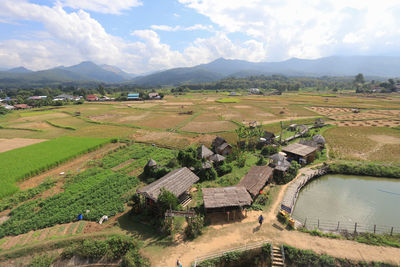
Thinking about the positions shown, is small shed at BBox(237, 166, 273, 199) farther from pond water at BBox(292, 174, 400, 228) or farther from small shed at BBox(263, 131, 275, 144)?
small shed at BBox(263, 131, 275, 144)

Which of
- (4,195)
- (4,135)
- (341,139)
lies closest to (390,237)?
(341,139)

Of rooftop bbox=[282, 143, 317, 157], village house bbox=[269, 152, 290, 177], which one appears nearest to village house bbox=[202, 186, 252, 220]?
village house bbox=[269, 152, 290, 177]

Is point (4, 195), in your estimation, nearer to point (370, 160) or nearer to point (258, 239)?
point (258, 239)

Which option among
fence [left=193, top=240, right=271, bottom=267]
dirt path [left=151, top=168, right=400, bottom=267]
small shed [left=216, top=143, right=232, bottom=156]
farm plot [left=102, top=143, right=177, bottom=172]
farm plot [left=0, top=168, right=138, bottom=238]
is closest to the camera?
fence [left=193, top=240, right=271, bottom=267]

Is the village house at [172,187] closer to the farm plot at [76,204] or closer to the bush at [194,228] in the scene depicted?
the bush at [194,228]

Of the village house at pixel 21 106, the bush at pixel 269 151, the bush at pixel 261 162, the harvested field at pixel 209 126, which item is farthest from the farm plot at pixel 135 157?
the village house at pixel 21 106

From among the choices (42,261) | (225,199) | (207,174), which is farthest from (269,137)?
(42,261)
